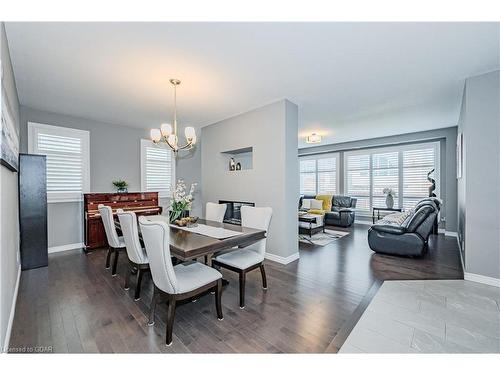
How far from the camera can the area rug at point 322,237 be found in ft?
16.4

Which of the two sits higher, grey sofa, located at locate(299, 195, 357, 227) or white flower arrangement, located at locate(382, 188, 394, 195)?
white flower arrangement, located at locate(382, 188, 394, 195)

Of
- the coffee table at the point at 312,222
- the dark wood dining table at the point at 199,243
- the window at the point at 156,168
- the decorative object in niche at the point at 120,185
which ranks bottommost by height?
the coffee table at the point at 312,222

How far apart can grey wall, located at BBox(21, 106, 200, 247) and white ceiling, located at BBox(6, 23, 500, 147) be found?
313mm

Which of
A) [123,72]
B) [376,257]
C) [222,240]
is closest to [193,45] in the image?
[123,72]

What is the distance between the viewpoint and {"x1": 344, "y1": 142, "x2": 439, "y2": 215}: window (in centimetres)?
638

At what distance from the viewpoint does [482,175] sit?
286 cm

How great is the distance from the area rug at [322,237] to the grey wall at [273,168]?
1.20 metres

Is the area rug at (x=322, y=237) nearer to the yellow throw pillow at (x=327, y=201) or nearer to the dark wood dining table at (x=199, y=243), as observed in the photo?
the yellow throw pillow at (x=327, y=201)

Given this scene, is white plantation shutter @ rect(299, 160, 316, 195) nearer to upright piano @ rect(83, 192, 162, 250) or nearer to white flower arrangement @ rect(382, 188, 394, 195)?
white flower arrangement @ rect(382, 188, 394, 195)

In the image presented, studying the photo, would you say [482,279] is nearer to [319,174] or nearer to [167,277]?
[167,277]

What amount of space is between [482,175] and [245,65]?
327cm

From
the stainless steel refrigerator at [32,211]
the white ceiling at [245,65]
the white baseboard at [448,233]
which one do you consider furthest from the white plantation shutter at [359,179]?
the stainless steel refrigerator at [32,211]

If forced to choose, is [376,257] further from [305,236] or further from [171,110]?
[171,110]

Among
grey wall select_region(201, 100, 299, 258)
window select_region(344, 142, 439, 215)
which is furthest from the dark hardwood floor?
window select_region(344, 142, 439, 215)
